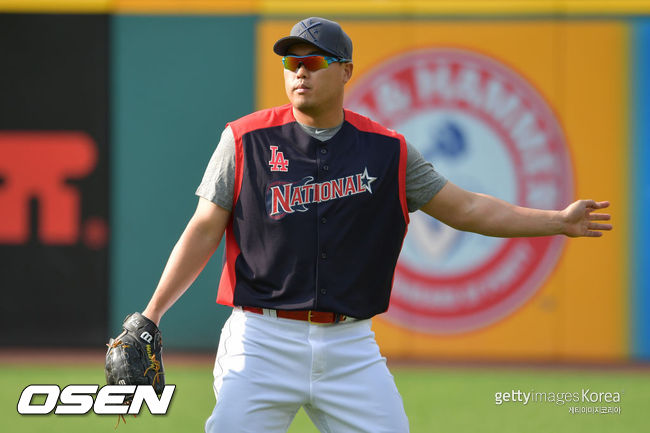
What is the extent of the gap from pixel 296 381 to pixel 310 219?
540 millimetres

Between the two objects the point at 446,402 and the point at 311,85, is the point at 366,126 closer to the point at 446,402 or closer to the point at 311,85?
the point at 311,85

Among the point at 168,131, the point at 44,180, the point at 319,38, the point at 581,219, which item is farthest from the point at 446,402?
the point at 44,180

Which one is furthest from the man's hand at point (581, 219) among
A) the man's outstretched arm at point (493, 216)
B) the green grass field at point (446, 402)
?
the green grass field at point (446, 402)

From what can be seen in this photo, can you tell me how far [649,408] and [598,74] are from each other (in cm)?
287

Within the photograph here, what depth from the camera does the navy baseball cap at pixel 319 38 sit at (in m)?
2.89

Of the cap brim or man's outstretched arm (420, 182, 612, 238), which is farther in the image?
man's outstretched arm (420, 182, 612, 238)

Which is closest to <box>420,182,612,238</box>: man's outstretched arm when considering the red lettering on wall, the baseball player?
the baseball player

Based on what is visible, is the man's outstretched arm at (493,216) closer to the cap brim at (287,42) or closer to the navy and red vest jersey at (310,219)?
the navy and red vest jersey at (310,219)

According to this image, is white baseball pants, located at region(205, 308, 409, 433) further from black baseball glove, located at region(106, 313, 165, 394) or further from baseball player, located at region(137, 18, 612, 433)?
black baseball glove, located at region(106, 313, 165, 394)

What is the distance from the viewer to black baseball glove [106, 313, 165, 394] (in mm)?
2818

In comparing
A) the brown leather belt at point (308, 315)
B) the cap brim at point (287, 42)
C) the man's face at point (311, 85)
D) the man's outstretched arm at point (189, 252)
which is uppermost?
the cap brim at point (287, 42)

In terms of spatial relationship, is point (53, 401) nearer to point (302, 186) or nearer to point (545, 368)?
point (302, 186)

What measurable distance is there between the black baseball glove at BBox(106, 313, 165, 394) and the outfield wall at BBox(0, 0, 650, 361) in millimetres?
4458

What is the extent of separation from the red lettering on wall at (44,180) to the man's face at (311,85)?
4983 millimetres
